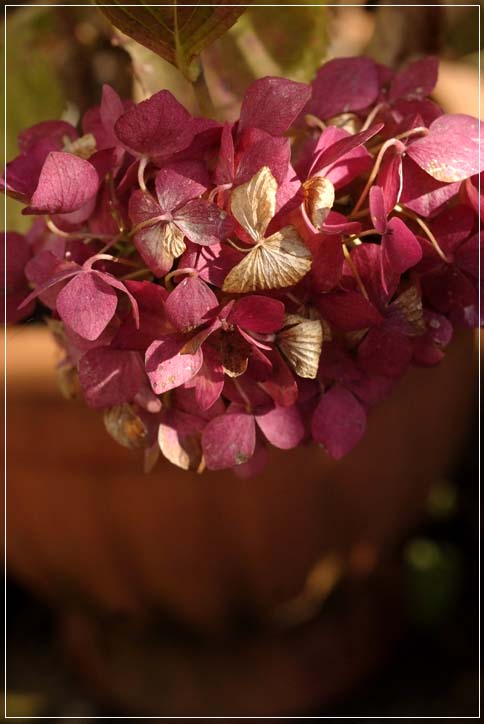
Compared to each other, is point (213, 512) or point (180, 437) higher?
point (180, 437)

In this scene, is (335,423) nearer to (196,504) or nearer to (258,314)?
(258,314)

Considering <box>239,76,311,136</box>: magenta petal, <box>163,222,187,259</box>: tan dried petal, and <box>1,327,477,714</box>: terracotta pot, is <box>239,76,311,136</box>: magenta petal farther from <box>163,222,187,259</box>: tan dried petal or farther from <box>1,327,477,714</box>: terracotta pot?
<box>1,327,477,714</box>: terracotta pot

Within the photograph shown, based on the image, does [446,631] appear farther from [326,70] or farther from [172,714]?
[326,70]

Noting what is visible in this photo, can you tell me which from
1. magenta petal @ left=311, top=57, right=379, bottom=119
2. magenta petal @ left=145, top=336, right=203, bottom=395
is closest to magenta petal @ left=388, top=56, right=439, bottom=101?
magenta petal @ left=311, top=57, right=379, bottom=119

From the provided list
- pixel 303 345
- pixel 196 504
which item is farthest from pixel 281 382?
pixel 196 504

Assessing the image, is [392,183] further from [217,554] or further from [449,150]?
[217,554]

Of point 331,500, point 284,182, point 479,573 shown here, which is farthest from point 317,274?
point 479,573

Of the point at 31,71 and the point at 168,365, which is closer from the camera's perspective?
the point at 168,365
